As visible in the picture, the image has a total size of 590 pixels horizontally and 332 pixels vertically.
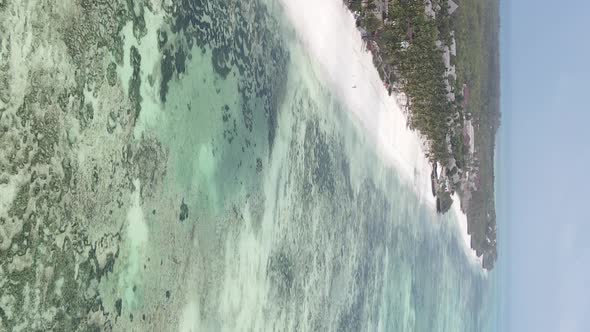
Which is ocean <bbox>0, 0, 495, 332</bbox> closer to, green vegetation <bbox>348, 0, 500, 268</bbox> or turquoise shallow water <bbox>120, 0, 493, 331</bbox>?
turquoise shallow water <bbox>120, 0, 493, 331</bbox>

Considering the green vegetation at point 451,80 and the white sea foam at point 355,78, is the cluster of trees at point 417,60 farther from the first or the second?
the white sea foam at point 355,78

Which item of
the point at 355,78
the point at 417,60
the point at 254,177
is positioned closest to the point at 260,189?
the point at 254,177

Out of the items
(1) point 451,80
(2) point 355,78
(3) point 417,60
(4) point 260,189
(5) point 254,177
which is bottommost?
(4) point 260,189

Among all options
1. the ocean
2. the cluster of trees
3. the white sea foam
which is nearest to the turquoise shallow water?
the ocean

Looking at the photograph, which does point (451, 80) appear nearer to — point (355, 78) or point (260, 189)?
point (355, 78)

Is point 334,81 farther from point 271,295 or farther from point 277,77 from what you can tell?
point 271,295

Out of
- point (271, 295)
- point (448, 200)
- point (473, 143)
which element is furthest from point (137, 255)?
point (473, 143)
